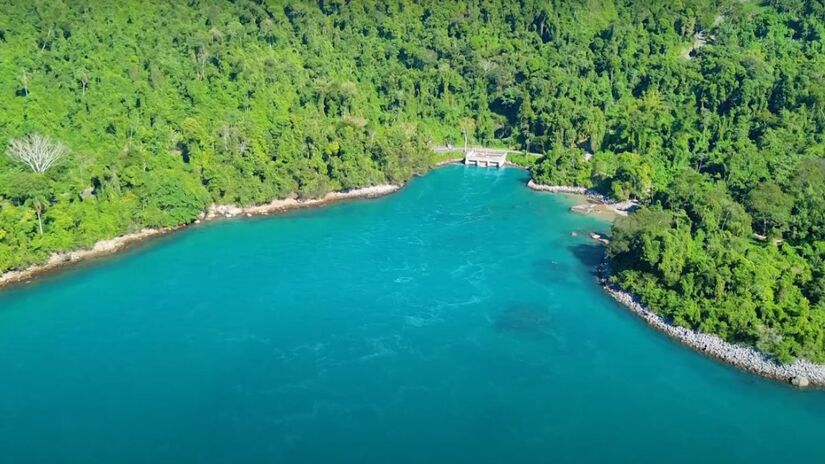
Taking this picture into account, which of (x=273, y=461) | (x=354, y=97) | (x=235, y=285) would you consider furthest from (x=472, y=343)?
(x=354, y=97)

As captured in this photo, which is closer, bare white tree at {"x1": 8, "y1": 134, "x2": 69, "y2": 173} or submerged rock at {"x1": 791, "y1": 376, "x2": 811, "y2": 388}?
submerged rock at {"x1": 791, "y1": 376, "x2": 811, "y2": 388}

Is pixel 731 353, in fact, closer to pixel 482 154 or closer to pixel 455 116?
pixel 482 154

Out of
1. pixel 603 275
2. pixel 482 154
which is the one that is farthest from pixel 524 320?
pixel 482 154

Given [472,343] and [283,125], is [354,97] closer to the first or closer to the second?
[283,125]

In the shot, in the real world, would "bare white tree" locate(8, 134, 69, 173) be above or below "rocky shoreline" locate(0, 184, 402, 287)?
above

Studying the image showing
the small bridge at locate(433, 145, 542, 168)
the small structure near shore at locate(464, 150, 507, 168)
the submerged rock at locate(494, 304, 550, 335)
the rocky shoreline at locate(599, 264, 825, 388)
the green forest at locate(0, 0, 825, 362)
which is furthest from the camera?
the small bridge at locate(433, 145, 542, 168)

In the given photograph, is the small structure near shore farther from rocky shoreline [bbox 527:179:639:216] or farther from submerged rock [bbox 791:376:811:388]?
submerged rock [bbox 791:376:811:388]

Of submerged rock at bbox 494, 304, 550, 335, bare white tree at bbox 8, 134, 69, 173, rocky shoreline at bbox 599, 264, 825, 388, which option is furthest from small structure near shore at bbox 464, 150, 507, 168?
bare white tree at bbox 8, 134, 69, 173
